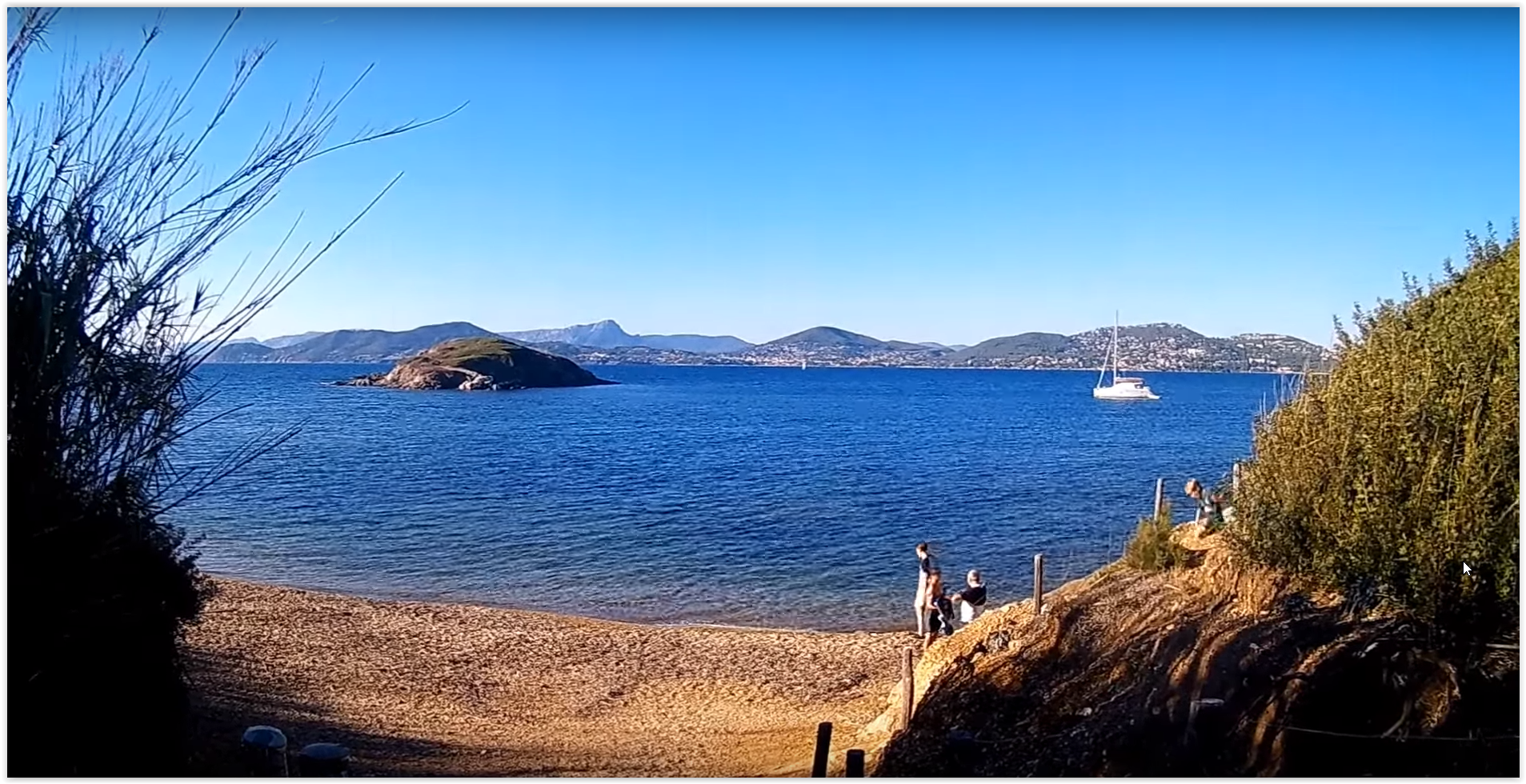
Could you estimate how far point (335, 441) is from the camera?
6372cm

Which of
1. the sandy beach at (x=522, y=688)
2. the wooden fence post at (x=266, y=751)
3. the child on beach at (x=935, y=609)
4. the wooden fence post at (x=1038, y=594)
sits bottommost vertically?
the sandy beach at (x=522, y=688)

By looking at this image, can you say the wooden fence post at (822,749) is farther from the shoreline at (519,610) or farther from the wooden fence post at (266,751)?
the shoreline at (519,610)

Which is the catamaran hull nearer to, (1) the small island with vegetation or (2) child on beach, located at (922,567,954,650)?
(1) the small island with vegetation

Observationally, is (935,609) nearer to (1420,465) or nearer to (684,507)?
(1420,465)

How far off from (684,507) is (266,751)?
97.4 feet

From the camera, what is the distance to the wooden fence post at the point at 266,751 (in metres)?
8.34

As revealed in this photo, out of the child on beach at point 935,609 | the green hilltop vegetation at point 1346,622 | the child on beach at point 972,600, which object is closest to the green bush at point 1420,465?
the green hilltop vegetation at point 1346,622

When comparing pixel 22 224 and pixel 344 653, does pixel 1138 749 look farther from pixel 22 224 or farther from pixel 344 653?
pixel 344 653

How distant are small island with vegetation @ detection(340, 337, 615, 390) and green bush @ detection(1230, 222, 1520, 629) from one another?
13812 centimetres

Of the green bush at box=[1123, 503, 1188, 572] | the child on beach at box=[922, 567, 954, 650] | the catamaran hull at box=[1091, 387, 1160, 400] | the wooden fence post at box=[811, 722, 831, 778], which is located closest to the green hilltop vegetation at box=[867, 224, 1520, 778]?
the wooden fence post at box=[811, 722, 831, 778]

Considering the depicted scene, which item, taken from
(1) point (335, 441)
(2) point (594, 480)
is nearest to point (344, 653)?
(2) point (594, 480)

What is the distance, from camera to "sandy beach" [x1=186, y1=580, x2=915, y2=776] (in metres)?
12.0

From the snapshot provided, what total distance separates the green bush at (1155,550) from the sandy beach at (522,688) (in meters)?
3.78

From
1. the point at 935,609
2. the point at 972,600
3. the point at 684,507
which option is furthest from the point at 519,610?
the point at 684,507
